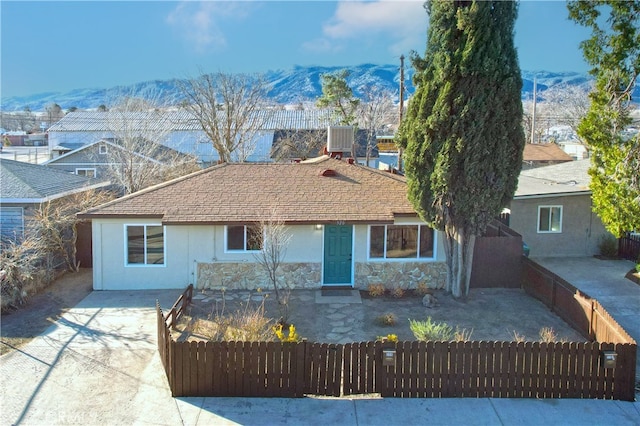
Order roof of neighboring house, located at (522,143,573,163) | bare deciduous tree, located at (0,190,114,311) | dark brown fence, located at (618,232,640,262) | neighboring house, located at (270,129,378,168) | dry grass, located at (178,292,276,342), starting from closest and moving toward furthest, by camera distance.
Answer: dry grass, located at (178,292,276,342), bare deciduous tree, located at (0,190,114,311), dark brown fence, located at (618,232,640,262), roof of neighboring house, located at (522,143,573,163), neighboring house, located at (270,129,378,168)

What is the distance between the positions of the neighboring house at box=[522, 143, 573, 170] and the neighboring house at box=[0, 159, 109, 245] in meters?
29.5

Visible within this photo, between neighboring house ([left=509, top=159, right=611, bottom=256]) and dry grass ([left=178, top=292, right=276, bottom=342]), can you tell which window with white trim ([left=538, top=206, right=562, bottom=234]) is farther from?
dry grass ([left=178, top=292, right=276, bottom=342])

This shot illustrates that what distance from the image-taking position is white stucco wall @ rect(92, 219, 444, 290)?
1505 centimetres

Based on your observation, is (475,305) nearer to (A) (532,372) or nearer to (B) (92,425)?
(A) (532,372)

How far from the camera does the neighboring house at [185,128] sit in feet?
133

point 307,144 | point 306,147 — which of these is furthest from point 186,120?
point 307,144

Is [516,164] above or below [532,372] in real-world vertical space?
above

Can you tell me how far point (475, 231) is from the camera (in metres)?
14.3

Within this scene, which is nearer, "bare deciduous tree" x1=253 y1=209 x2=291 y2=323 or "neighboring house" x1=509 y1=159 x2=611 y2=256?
"bare deciduous tree" x1=253 y1=209 x2=291 y2=323

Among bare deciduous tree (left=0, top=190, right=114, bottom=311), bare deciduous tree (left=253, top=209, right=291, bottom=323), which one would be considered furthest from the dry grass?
bare deciduous tree (left=0, top=190, right=114, bottom=311)

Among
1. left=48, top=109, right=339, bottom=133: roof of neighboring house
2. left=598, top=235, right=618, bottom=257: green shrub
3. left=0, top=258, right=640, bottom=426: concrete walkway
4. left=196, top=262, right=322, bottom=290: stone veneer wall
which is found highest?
left=48, top=109, right=339, bottom=133: roof of neighboring house

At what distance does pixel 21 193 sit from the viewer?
15.9m

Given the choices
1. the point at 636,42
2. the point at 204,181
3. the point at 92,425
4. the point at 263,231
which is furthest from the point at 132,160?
the point at 636,42

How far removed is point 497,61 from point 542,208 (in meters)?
8.17
